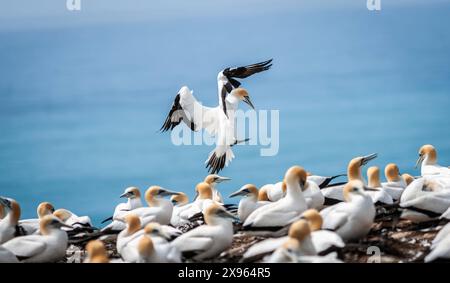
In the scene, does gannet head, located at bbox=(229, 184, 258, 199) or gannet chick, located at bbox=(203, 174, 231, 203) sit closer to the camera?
gannet head, located at bbox=(229, 184, 258, 199)

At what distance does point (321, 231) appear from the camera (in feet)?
26.8

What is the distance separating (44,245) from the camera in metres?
9.20

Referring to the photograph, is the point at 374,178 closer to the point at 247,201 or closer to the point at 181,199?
the point at 247,201

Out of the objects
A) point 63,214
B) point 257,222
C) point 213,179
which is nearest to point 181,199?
point 213,179

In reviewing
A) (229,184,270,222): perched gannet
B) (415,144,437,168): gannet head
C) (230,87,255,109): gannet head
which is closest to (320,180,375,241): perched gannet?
(229,184,270,222): perched gannet

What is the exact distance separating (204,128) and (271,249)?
7.21 m

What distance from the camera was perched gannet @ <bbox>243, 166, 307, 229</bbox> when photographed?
9.04 meters

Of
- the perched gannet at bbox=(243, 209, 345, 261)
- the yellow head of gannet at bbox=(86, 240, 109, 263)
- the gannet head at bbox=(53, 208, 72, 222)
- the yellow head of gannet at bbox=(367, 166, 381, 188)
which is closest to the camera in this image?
the perched gannet at bbox=(243, 209, 345, 261)

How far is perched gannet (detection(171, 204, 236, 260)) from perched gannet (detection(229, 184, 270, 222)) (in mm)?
1289

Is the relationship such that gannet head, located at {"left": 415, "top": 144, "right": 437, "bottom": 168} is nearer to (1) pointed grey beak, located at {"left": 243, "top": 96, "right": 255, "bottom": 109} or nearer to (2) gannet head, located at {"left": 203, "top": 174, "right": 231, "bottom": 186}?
(2) gannet head, located at {"left": 203, "top": 174, "right": 231, "bottom": 186}

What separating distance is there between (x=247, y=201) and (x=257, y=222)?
1.14 meters

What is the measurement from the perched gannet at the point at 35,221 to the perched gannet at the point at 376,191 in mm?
3249

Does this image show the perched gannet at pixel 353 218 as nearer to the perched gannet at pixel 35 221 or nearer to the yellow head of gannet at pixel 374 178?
the yellow head of gannet at pixel 374 178
